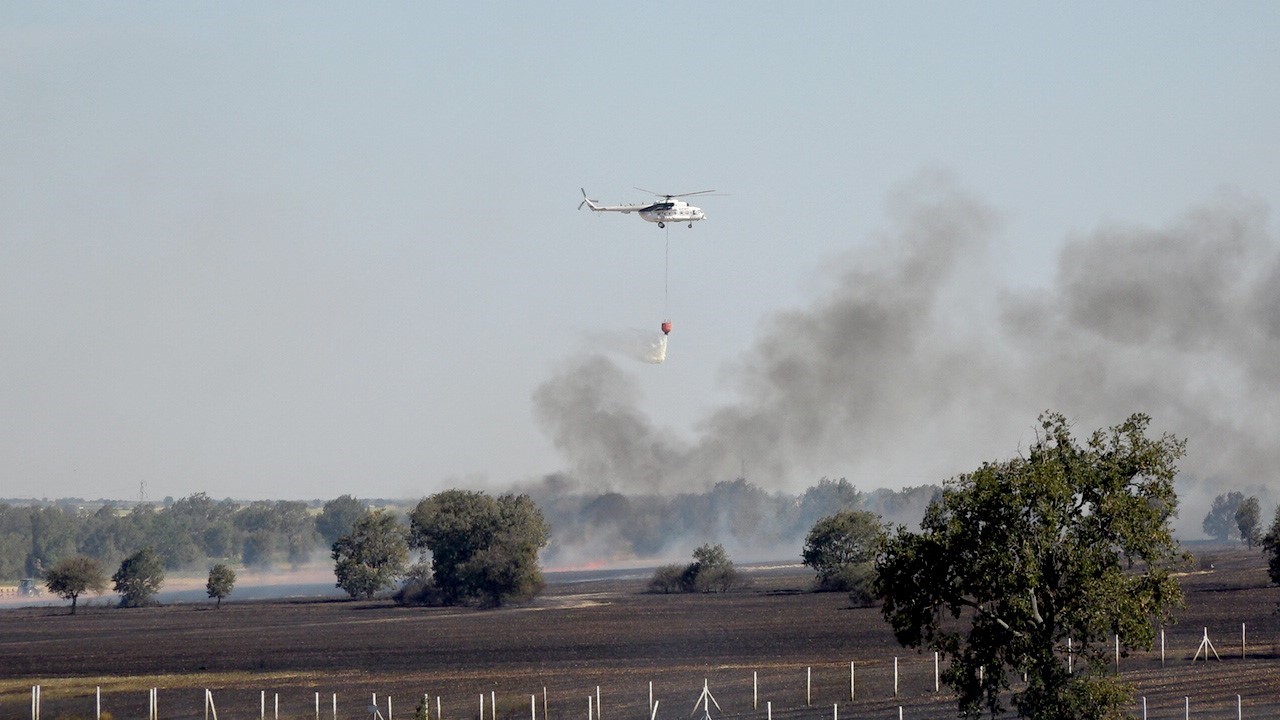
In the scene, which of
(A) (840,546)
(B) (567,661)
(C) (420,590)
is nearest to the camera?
(B) (567,661)

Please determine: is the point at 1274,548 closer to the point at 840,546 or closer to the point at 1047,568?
the point at 840,546

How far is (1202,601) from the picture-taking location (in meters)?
128

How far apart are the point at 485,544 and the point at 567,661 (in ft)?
254

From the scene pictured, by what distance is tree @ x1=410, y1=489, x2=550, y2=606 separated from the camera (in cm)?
17162

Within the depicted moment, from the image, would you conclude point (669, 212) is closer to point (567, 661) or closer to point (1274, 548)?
point (567, 661)

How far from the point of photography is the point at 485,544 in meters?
174

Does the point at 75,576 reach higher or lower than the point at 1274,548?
lower

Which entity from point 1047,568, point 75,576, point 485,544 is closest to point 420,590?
point 485,544

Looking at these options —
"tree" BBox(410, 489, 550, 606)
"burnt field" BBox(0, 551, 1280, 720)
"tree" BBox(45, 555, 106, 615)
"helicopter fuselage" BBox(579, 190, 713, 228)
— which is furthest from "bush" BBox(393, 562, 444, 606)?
"helicopter fuselage" BBox(579, 190, 713, 228)

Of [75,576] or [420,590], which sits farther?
[75,576]

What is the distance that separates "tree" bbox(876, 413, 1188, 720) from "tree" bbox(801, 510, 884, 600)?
122m

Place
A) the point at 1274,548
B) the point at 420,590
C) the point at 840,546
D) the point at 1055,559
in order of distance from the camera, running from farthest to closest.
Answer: the point at 420,590 → the point at 840,546 → the point at 1274,548 → the point at 1055,559

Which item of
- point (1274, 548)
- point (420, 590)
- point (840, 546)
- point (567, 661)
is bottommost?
point (420, 590)

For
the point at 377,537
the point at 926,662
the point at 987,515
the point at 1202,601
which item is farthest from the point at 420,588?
the point at 987,515
